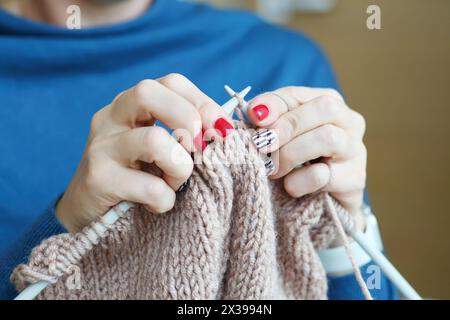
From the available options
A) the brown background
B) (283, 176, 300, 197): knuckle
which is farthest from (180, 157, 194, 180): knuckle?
the brown background

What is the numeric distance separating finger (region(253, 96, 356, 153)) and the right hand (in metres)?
0.05

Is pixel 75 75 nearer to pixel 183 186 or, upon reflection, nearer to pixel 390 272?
pixel 183 186

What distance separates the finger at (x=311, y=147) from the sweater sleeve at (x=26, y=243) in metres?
0.21

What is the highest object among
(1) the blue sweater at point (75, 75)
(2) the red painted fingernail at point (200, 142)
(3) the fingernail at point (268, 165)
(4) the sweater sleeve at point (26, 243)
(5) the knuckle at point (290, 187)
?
(1) the blue sweater at point (75, 75)

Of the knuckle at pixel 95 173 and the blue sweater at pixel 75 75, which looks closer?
the knuckle at pixel 95 173

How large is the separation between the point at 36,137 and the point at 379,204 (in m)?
0.47

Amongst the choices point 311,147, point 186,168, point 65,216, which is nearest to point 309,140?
point 311,147

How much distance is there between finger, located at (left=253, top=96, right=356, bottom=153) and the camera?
0.48 meters

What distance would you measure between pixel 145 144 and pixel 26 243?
0.60ft

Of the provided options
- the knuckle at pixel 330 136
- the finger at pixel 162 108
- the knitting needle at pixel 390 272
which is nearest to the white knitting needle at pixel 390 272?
the knitting needle at pixel 390 272

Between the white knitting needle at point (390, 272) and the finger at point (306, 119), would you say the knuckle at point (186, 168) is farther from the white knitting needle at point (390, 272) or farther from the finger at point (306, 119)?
the white knitting needle at point (390, 272)

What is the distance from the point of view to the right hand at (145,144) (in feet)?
1.42

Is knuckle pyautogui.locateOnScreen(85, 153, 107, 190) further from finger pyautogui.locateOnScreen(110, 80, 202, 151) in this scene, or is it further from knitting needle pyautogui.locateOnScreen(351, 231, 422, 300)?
knitting needle pyautogui.locateOnScreen(351, 231, 422, 300)

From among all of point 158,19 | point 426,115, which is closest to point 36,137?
point 158,19
